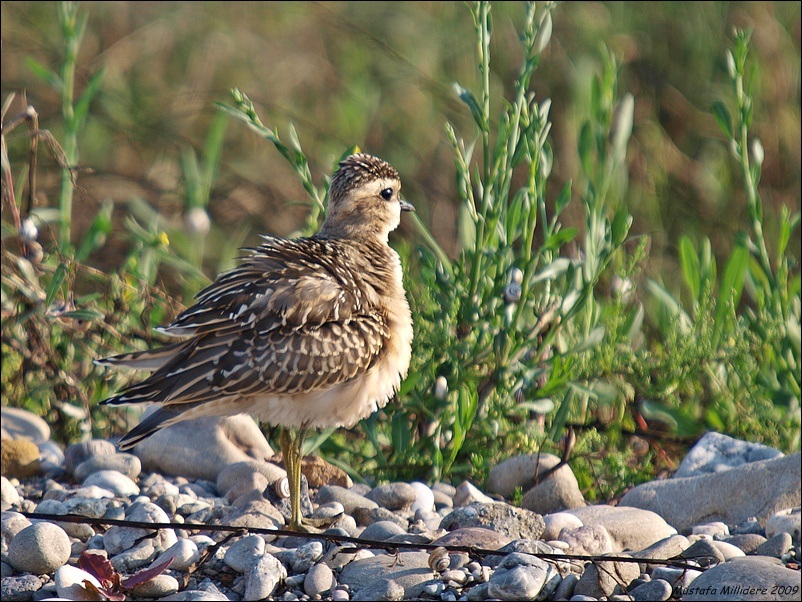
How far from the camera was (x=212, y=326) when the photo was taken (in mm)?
4191

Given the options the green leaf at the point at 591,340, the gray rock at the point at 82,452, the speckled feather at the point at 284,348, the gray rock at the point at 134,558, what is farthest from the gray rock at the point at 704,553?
the gray rock at the point at 82,452

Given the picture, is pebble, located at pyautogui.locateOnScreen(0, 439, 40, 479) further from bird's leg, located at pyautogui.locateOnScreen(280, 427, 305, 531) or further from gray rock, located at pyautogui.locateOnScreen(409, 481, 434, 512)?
gray rock, located at pyautogui.locateOnScreen(409, 481, 434, 512)

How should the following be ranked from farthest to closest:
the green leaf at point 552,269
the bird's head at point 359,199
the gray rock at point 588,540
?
the bird's head at point 359,199
the green leaf at point 552,269
the gray rock at point 588,540

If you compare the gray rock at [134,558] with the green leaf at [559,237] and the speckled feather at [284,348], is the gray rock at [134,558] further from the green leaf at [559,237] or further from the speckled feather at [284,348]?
the green leaf at [559,237]

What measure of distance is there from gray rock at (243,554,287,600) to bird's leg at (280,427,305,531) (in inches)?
20.3

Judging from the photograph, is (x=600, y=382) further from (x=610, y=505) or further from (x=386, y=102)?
(x=386, y=102)

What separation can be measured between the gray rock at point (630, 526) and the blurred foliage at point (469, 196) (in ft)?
1.77

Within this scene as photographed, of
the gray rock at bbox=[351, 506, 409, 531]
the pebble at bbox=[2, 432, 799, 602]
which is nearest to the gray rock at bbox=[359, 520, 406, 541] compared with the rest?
the pebble at bbox=[2, 432, 799, 602]

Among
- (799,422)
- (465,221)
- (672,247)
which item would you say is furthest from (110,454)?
(672,247)

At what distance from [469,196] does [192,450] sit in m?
1.59

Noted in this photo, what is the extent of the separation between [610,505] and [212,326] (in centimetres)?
177

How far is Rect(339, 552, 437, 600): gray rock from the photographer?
3.43m

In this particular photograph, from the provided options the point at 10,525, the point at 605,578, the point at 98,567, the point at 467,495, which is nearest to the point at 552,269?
the point at 467,495

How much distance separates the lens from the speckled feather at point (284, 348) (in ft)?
13.3
